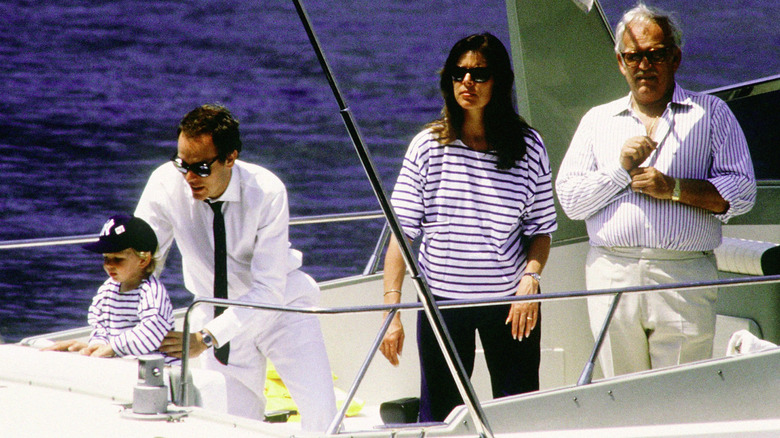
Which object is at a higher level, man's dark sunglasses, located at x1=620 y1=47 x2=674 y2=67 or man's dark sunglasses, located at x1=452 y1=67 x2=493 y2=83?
man's dark sunglasses, located at x1=620 y1=47 x2=674 y2=67

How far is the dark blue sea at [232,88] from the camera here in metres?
21.7

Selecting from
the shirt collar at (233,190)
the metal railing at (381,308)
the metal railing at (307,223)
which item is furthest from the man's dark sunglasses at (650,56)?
the metal railing at (307,223)

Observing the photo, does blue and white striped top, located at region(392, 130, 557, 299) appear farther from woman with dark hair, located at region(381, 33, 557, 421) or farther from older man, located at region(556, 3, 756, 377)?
older man, located at region(556, 3, 756, 377)

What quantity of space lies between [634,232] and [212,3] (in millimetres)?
24782

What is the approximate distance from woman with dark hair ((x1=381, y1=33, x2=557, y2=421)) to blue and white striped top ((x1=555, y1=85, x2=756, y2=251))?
243 millimetres

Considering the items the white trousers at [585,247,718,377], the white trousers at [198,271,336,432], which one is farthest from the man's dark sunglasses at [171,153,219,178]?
the white trousers at [585,247,718,377]

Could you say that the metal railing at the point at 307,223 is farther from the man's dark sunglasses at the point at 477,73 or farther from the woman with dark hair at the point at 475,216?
the man's dark sunglasses at the point at 477,73

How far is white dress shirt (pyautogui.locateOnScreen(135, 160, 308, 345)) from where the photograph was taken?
2.87 metres

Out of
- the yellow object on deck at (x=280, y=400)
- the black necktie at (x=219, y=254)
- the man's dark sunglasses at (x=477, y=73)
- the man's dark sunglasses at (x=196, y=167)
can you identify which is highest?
the man's dark sunglasses at (x=477, y=73)

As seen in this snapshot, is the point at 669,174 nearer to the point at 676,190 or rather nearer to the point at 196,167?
the point at 676,190

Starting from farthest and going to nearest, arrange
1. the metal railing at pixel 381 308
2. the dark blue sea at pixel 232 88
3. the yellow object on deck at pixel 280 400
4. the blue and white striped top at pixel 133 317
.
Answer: the dark blue sea at pixel 232 88
the yellow object on deck at pixel 280 400
the blue and white striped top at pixel 133 317
the metal railing at pixel 381 308

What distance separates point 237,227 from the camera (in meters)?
2.91

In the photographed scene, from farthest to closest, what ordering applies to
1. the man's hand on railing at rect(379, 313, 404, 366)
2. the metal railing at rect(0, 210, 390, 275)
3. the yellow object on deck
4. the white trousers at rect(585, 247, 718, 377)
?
1. the yellow object on deck
2. the metal railing at rect(0, 210, 390, 275)
3. the white trousers at rect(585, 247, 718, 377)
4. the man's hand on railing at rect(379, 313, 404, 366)

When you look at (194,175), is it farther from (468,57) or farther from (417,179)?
(468,57)
